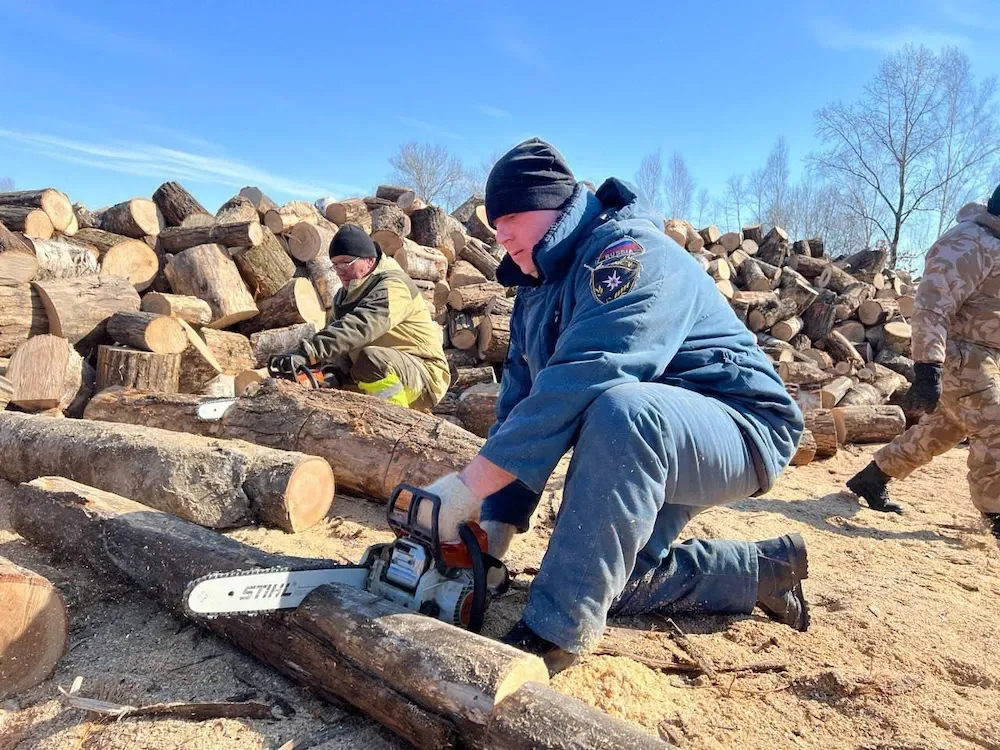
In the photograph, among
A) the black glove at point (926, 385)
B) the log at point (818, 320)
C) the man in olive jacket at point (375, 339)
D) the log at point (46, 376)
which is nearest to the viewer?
the black glove at point (926, 385)

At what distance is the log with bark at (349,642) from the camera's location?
1.43 meters

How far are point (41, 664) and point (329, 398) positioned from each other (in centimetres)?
205

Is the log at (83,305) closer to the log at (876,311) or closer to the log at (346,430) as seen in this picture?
the log at (346,430)

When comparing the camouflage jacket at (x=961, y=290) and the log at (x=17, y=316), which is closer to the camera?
the camouflage jacket at (x=961, y=290)

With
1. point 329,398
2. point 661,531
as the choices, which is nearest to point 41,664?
point 661,531

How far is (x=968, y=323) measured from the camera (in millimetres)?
3801

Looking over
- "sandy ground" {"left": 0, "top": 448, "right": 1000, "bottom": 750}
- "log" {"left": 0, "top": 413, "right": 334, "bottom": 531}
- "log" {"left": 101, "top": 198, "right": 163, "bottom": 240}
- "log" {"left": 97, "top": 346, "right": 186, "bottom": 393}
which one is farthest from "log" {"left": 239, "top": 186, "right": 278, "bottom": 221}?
"sandy ground" {"left": 0, "top": 448, "right": 1000, "bottom": 750}

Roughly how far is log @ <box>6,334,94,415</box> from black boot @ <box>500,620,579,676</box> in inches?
163

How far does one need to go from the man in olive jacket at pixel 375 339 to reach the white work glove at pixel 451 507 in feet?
8.16

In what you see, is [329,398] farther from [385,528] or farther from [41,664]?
[41,664]

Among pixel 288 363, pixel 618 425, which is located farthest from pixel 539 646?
pixel 288 363

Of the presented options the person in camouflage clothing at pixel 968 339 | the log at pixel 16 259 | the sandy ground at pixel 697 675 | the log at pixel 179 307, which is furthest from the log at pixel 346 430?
the person in camouflage clothing at pixel 968 339

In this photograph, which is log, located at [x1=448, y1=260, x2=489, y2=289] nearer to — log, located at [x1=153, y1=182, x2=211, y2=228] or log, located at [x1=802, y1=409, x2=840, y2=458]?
log, located at [x1=153, y1=182, x2=211, y2=228]

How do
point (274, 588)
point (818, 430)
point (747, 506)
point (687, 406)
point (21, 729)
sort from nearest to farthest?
point (21, 729), point (274, 588), point (687, 406), point (747, 506), point (818, 430)
